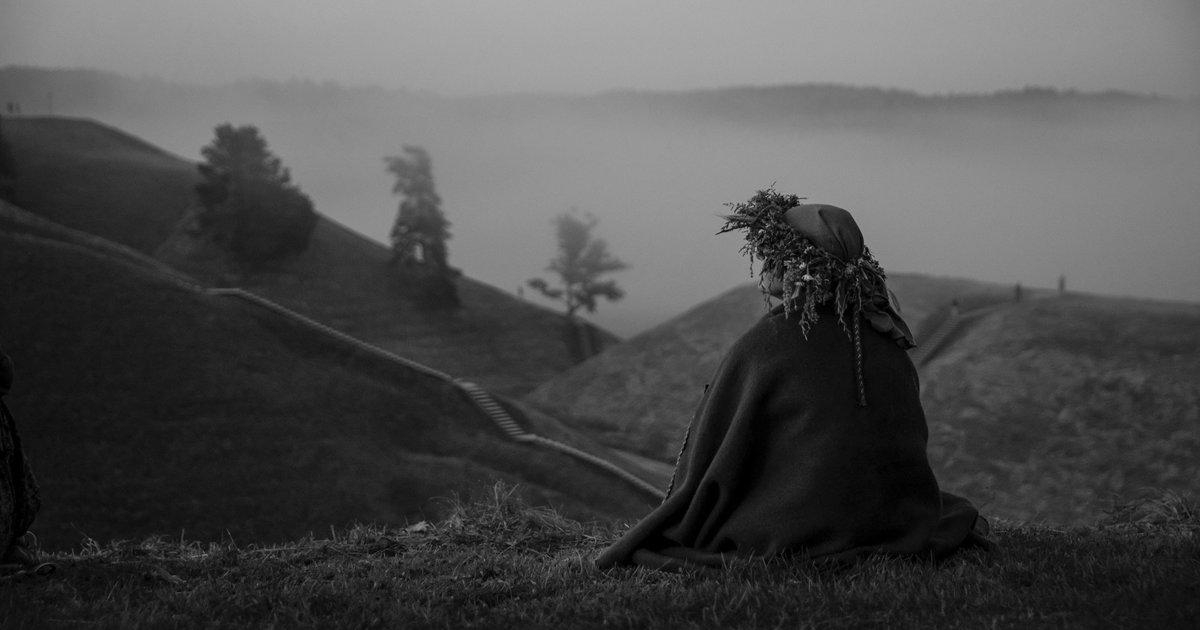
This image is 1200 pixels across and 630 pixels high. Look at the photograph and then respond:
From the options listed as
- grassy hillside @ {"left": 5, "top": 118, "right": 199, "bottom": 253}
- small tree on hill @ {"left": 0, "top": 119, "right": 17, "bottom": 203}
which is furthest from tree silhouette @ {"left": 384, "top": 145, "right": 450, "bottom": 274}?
small tree on hill @ {"left": 0, "top": 119, "right": 17, "bottom": 203}

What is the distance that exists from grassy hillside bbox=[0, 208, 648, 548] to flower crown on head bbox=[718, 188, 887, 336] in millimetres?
21902

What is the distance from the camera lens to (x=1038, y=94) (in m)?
182

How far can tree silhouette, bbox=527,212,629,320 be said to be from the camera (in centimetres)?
8706

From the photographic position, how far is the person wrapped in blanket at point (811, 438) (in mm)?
7785

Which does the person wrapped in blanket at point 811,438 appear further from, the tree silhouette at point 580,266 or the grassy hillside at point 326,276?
the tree silhouette at point 580,266

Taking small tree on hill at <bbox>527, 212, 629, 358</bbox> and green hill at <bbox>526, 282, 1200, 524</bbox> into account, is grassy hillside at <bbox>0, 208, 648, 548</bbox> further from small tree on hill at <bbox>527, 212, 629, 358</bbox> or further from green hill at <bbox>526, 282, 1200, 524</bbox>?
small tree on hill at <bbox>527, 212, 629, 358</bbox>

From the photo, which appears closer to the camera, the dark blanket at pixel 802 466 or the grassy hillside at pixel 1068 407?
the dark blanket at pixel 802 466

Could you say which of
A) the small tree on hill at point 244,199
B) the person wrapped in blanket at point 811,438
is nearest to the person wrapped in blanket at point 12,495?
the person wrapped in blanket at point 811,438

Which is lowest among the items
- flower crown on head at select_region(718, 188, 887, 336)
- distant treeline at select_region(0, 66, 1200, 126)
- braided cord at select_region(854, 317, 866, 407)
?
braided cord at select_region(854, 317, 866, 407)

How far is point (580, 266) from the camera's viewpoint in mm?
87688

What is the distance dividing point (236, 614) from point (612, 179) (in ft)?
520

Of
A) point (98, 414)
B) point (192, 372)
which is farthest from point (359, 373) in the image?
point (98, 414)

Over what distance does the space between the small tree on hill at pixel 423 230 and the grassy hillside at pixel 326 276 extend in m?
1.48

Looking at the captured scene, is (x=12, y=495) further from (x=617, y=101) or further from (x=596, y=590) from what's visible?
(x=617, y=101)
